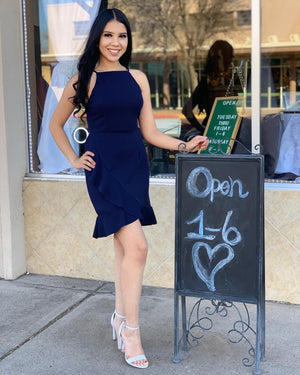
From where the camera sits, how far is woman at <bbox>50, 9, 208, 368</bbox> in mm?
2736

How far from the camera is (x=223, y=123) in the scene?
443 centimetres

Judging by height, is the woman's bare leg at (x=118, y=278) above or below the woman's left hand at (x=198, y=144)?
below

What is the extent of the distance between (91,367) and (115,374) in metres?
0.16

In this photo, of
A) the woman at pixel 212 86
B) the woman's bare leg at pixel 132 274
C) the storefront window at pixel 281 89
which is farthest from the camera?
the woman at pixel 212 86

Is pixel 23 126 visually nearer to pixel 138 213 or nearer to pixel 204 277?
pixel 138 213

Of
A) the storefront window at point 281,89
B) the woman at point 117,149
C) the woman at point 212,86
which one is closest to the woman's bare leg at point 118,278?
the woman at point 117,149

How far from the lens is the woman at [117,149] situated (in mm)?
2736

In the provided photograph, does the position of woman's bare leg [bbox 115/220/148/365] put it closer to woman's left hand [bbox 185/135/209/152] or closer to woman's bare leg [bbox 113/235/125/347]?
woman's bare leg [bbox 113/235/125/347]

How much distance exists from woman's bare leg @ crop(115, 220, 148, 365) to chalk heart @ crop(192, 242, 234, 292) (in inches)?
10.7

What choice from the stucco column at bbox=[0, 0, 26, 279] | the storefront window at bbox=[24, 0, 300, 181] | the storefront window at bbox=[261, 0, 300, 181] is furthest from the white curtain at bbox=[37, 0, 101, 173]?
the storefront window at bbox=[261, 0, 300, 181]

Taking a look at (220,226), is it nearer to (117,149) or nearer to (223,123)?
(117,149)

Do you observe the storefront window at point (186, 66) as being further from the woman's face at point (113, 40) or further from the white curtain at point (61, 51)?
the woman's face at point (113, 40)

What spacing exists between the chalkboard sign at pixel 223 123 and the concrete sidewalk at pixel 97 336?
4.12 ft

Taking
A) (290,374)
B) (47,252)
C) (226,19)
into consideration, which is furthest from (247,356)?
(226,19)
